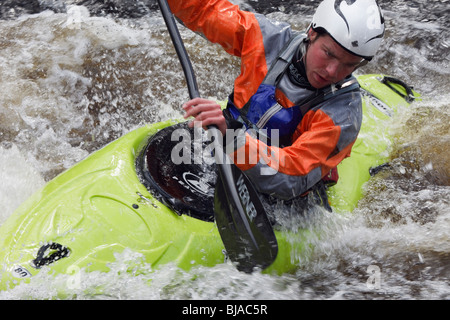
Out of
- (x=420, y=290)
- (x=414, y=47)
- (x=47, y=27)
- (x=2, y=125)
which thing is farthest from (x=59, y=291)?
(x=414, y=47)

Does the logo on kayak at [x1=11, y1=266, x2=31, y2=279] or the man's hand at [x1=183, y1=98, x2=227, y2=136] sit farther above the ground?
the man's hand at [x1=183, y1=98, x2=227, y2=136]

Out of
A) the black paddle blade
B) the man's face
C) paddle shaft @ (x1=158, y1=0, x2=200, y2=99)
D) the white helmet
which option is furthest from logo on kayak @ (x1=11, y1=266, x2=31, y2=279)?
the white helmet

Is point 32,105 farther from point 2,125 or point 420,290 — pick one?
point 420,290

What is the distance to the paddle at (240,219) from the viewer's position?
1.82m

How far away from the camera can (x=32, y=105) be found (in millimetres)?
3213

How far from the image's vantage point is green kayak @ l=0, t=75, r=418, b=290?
171 cm

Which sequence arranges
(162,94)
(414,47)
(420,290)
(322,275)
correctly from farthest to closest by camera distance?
(414,47) < (162,94) < (322,275) < (420,290)

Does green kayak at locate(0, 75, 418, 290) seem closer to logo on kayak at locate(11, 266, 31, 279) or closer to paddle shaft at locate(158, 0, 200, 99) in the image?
logo on kayak at locate(11, 266, 31, 279)

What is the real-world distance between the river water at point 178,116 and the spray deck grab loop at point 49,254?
61 mm

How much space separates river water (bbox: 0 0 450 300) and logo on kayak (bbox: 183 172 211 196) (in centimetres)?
32

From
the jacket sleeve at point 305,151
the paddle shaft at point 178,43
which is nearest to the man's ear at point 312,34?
the jacket sleeve at point 305,151

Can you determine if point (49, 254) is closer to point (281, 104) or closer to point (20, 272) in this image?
point (20, 272)

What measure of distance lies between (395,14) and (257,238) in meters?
3.35

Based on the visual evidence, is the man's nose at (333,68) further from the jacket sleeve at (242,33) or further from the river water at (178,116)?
the river water at (178,116)
